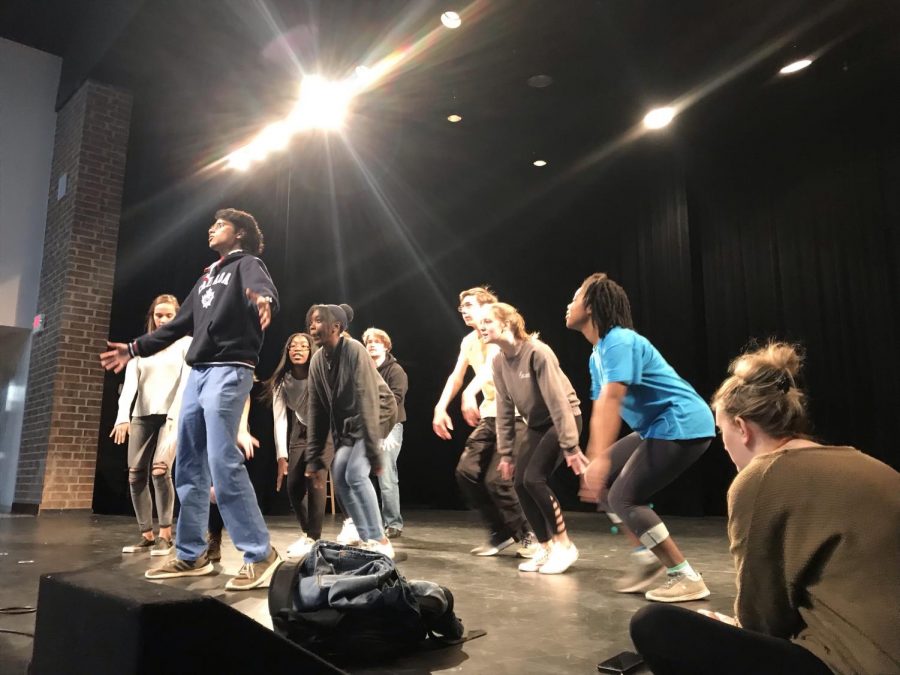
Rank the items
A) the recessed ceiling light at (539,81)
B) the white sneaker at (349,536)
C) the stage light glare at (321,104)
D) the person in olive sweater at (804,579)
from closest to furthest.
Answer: the person in olive sweater at (804,579) → the white sneaker at (349,536) → the recessed ceiling light at (539,81) → the stage light glare at (321,104)

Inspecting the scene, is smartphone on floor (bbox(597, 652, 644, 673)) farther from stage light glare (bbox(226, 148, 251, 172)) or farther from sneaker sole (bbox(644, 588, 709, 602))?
stage light glare (bbox(226, 148, 251, 172))

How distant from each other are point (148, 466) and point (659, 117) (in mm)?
5791

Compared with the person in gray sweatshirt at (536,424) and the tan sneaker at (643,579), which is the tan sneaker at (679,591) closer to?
the tan sneaker at (643,579)

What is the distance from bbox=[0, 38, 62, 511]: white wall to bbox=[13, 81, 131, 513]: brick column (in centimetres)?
17

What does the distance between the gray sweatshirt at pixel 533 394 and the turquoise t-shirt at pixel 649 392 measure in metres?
0.59

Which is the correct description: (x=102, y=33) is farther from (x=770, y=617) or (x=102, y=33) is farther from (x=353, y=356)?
(x=770, y=617)

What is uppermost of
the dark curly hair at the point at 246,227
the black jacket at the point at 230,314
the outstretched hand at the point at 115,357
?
the dark curly hair at the point at 246,227

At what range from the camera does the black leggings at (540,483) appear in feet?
11.7

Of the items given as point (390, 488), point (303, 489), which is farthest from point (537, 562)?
point (390, 488)

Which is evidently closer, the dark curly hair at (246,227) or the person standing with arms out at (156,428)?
the dark curly hair at (246,227)

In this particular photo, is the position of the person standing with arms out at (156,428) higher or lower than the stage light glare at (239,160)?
lower

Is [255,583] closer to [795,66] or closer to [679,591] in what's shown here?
[679,591]

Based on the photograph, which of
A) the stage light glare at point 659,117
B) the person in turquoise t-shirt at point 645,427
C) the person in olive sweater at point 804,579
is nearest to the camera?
the person in olive sweater at point 804,579

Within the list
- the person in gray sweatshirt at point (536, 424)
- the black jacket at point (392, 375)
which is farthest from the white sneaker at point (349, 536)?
the person in gray sweatshirt at point (536, 424)
